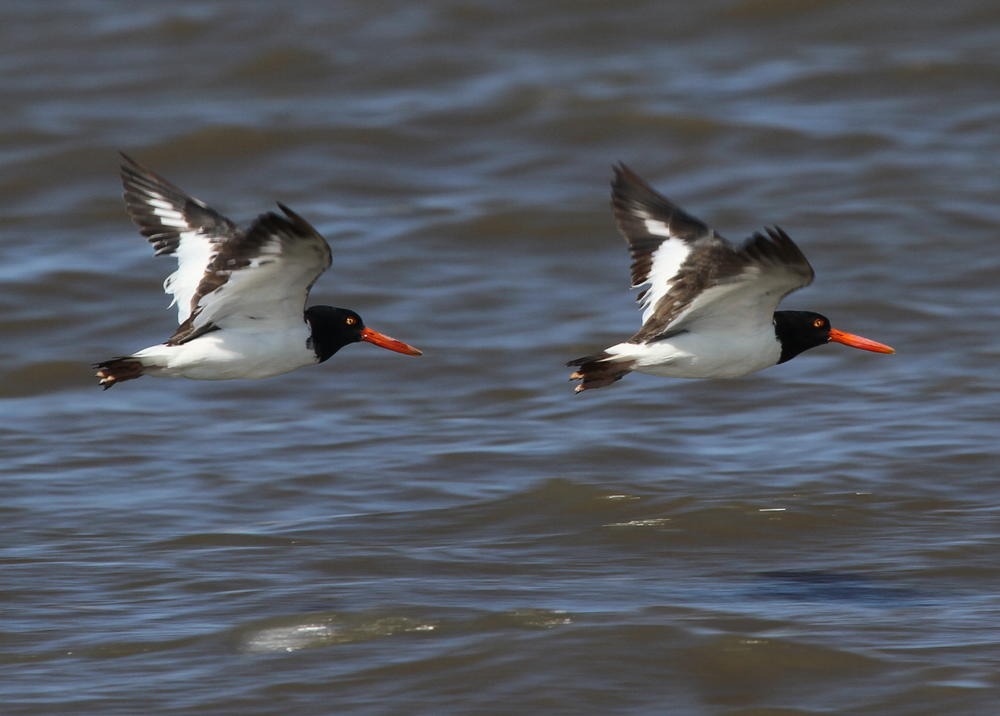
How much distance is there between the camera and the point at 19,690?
7855 millimetres

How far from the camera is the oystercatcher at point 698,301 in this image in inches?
301

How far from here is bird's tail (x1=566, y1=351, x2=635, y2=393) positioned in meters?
7.82

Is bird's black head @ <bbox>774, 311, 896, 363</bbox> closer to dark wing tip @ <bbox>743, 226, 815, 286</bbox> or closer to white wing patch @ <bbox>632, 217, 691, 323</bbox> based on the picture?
white wing patch @ <bbox>632, 217, 691, 323</bbox>

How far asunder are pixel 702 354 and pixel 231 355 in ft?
7.77

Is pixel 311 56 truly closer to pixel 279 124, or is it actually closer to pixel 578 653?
pixel 279 124

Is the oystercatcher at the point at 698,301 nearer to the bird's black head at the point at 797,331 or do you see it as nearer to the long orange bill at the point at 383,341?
the bird's black head at the point at 797,331

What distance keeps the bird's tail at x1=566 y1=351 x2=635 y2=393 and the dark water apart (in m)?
1.30

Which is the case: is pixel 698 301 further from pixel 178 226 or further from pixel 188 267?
pixel 178 226

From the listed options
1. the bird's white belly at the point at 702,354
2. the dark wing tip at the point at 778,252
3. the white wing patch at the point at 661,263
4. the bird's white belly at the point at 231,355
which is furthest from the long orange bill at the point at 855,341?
the bird's white belly at the point at 231,355

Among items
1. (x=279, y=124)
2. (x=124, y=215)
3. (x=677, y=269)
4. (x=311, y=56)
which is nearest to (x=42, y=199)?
(x=124, y=215)

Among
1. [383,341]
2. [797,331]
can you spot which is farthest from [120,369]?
[797,331]

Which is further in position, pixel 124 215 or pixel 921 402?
pixel 124 215

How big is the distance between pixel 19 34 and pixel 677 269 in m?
14.5

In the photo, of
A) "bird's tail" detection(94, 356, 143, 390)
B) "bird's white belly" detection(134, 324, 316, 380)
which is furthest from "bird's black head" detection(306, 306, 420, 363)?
"bird's tail" detection(94, 356, 143, 390)
